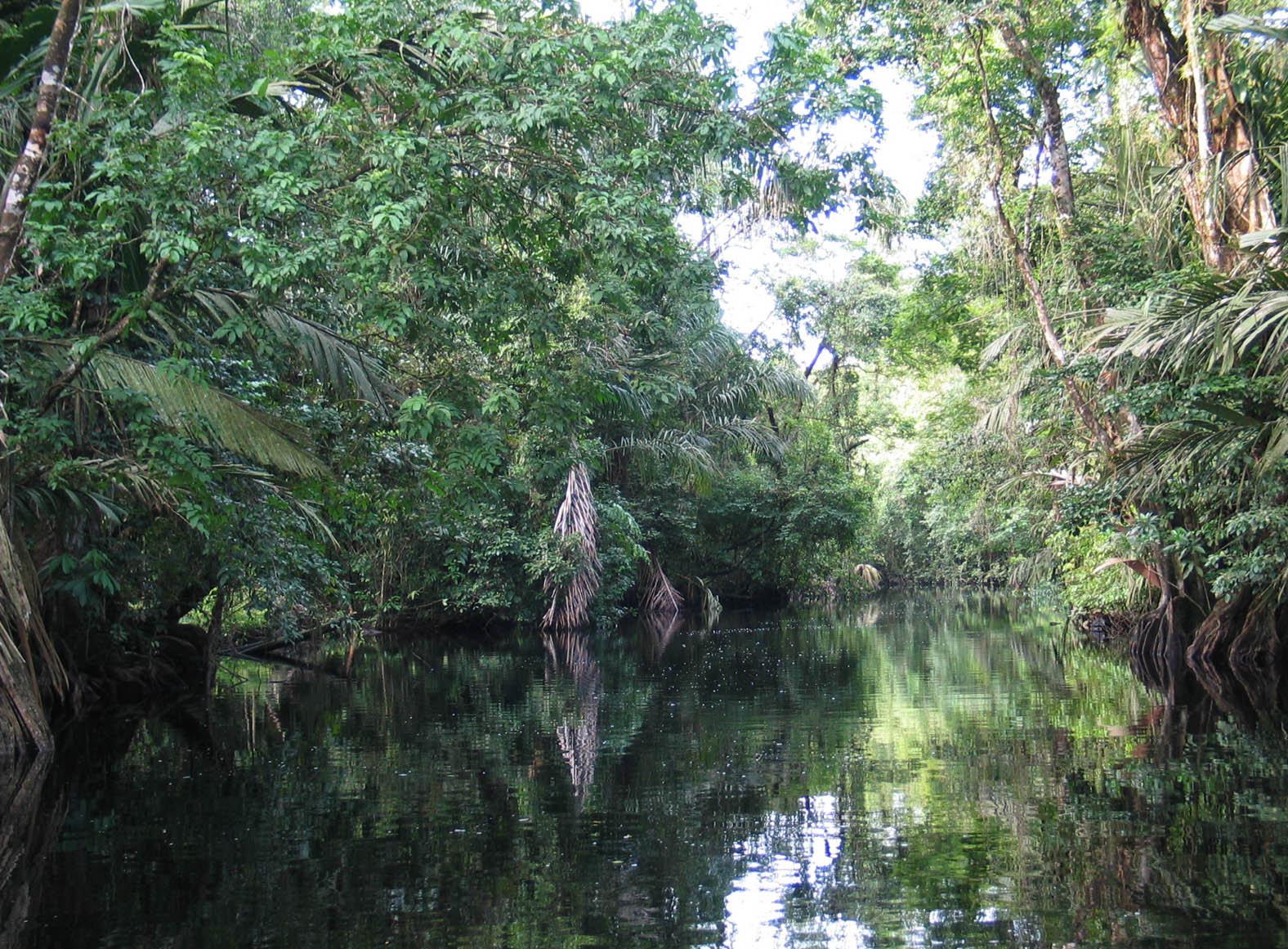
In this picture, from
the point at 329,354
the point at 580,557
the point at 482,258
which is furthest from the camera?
the point at 580,557

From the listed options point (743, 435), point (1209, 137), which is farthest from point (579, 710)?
point (743, 435)

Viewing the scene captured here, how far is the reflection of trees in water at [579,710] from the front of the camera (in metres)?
7.57

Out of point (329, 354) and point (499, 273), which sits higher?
point (499, 273)

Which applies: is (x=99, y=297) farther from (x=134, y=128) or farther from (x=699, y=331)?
(x=699, y=331)

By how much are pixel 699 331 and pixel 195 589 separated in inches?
613

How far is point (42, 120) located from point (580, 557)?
55.8ft

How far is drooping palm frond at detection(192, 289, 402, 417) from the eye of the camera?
9.52 m

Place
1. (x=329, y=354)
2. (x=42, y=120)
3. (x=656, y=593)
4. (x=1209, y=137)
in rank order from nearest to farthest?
(x=42, y=120) < (x=329, y=354) < (x=1209, y=137) < (x=656, y=593)

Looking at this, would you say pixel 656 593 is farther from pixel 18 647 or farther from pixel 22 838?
pixel 22 838

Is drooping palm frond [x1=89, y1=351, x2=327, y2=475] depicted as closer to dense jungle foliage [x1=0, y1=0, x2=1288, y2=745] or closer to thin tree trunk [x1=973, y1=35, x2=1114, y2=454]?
dense jungle foliage [x1=0, y1=0, x2=1288, y2=745]

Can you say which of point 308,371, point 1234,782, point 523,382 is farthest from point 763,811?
point 308,371

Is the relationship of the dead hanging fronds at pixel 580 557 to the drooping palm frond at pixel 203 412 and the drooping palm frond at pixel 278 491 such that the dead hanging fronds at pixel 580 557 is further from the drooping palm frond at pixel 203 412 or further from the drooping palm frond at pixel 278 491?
the drooping palm frond at pixel 203 412

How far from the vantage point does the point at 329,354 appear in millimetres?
10188

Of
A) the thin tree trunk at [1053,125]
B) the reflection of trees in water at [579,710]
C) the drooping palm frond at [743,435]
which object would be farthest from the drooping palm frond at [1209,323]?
the drooping palm frond at [743,435]
